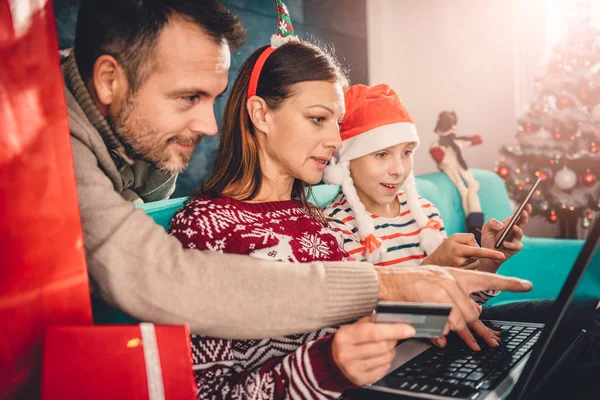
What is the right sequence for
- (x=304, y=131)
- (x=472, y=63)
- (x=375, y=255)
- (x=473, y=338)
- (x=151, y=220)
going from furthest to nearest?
(x=472, y=63) → (x=375, y=255) → (x=304, y=131) → (x=473, y=338) → (x=151, y=220)

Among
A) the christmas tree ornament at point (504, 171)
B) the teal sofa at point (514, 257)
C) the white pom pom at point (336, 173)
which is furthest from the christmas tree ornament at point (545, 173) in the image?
the white pom pom at point (336, 173)

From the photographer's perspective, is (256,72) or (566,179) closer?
(256,72)

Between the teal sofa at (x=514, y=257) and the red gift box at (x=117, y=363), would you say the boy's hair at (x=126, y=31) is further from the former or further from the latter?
the teal sofa at (x=514, y=257)

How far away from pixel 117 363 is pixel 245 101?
65 cm

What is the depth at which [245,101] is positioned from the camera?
3.62 feet

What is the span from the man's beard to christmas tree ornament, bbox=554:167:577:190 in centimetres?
273

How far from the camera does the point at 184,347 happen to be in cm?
61

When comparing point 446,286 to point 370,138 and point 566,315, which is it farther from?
point 370,138

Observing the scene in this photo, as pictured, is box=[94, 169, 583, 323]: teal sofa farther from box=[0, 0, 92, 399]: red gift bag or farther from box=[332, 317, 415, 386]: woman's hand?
box=[0, 0, 92, 399]: red gift bag

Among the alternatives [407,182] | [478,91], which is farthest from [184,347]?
[478,91]

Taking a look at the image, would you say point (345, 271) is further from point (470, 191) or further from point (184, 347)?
point (470, 191)

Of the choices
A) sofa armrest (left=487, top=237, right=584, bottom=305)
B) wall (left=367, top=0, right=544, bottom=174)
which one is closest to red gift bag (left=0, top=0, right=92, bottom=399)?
sofa armrest (left=487, top=237, right=584, bottom=305)

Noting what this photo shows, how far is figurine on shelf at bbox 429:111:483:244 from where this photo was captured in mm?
2171

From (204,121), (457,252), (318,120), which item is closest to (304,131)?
(318,120)
